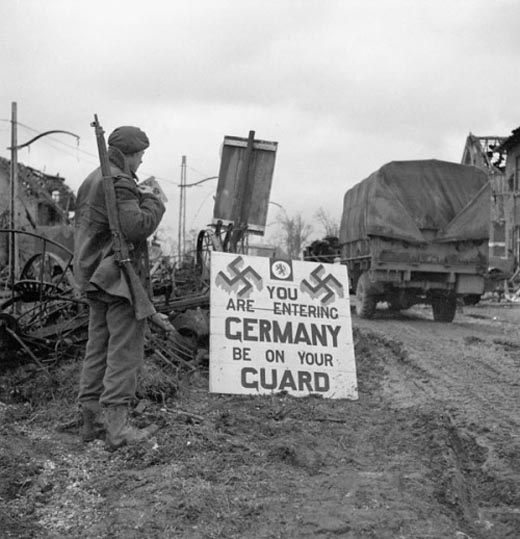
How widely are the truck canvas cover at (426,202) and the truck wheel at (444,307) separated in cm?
136

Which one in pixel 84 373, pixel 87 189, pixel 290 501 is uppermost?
pixel 87 189

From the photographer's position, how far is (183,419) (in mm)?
4586

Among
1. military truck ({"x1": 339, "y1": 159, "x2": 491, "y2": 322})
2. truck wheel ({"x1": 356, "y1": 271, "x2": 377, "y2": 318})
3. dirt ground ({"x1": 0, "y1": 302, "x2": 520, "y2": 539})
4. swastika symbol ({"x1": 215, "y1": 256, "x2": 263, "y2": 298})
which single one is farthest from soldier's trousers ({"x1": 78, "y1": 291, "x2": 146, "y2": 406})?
truck wheel ({"x1": 356, "y1": 271, "x2": 377, "y2": 318})

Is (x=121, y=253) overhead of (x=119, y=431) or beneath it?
overhead

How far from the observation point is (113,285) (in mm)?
4270

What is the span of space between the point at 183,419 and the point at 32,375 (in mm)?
1894

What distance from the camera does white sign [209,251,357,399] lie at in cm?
578

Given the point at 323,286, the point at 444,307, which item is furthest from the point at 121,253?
the point at 444,307

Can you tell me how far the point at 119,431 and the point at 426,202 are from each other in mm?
10873

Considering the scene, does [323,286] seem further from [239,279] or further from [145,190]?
[145,190]

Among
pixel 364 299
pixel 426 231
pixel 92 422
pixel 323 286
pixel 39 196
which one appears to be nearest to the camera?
pixel 92 422

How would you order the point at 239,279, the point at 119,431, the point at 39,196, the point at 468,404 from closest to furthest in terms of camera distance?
the point at 119,431 → the point at 468,404 → the point at 239,279 → the point at 39,196

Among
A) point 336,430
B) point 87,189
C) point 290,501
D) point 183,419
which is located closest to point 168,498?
point 290,501

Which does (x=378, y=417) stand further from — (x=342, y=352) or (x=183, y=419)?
(x=183, y=419)
